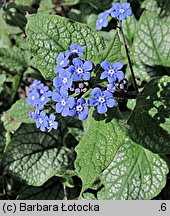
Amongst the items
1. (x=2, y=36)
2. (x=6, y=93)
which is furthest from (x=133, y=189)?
(x=2, y=36)

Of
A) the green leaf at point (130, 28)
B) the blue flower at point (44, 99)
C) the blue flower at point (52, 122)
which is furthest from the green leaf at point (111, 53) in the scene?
the green leaf at point (130, 28)

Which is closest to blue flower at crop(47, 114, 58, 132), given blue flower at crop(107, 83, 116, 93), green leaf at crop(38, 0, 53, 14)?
blue flower at crop(107, 83, 116, 93)

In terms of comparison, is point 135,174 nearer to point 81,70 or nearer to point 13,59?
point 81,70

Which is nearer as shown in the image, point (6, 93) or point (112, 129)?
point (112, 129)

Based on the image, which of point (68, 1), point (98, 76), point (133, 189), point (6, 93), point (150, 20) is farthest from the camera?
point (6, 93)

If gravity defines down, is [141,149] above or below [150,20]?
below

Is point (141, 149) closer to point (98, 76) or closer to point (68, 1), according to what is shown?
point (98, 76)
